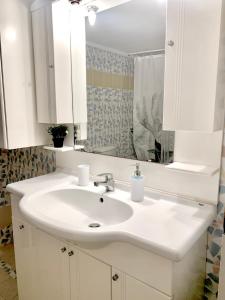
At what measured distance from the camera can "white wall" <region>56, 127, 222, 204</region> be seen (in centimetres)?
108

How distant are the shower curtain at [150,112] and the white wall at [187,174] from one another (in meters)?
0.06

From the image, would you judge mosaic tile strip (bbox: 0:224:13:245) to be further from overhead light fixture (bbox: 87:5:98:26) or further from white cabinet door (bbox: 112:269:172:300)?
overhead light fixture (bbox: 87:5:98:26)

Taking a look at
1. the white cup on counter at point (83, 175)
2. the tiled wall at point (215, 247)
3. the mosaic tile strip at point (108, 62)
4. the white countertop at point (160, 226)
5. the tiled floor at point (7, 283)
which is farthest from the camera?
the tiled floor at point (7, 283)

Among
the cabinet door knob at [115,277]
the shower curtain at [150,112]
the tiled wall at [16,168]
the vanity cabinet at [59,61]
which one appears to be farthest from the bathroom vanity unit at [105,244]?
the vanity cabinet at [59,61]

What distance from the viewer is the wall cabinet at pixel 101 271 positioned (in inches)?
34.3

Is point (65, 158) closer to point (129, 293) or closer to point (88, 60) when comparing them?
point (88, 60)

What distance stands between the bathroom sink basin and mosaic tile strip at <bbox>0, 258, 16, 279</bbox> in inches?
42.6

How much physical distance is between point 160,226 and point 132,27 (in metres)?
1.04

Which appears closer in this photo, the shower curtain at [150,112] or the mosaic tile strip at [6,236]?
the shower curtain at [150,112]

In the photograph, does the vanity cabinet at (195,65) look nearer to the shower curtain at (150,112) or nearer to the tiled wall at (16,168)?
the shower curtain at (150,112)

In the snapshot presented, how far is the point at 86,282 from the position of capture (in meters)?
1.10

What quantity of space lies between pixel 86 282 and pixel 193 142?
83 centimetres

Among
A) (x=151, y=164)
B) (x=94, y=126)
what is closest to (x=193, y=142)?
(x=151, y=164)

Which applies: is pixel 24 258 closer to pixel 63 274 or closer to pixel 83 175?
pixel 63 274
